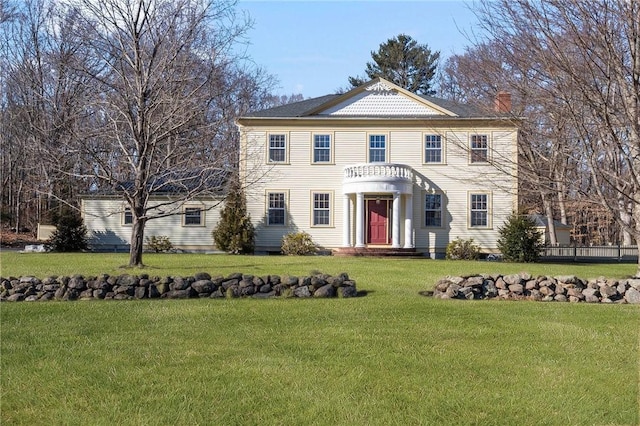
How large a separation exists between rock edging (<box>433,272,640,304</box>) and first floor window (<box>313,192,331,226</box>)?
15.8m

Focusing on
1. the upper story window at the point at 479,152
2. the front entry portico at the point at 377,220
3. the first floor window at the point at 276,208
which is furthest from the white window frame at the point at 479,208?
the first floor window at the point at 276,208

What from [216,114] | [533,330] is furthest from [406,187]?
[533,330]

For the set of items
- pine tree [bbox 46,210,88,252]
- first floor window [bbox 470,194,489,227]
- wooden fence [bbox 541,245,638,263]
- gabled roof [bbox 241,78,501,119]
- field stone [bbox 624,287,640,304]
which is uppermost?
gabled roof [bbox 241,78,501,119]

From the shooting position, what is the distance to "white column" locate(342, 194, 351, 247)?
26.2 meters

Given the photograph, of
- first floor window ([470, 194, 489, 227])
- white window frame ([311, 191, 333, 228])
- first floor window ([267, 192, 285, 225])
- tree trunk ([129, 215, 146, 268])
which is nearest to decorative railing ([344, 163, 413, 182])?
white window frame ([311, 191, 333, 228])

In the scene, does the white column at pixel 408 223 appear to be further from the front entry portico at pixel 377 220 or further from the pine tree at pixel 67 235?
the pine tree at pixel 67 235

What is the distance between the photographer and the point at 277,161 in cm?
2706

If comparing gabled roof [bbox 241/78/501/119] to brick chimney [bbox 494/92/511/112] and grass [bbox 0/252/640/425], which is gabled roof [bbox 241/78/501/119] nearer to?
brick chimney [bbox 494/92/511/112]

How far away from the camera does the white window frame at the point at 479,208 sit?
2666 cm

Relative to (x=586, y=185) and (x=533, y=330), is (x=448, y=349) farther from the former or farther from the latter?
(x=586, y=185)

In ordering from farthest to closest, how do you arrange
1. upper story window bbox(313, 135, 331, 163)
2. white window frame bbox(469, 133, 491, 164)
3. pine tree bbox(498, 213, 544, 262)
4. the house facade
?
upper story window bbox(313, 135, 331, 163), the house facade, pine tree bbox(498, 213, 544, 262), white window frame bbox(469, 133, 491, 164)

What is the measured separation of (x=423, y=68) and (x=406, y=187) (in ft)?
78.4

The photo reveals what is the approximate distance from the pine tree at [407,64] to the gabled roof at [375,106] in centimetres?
2006

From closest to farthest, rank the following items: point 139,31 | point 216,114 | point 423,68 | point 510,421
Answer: point 510,421 → point 139,31 → point 216,114 → point 423,68
